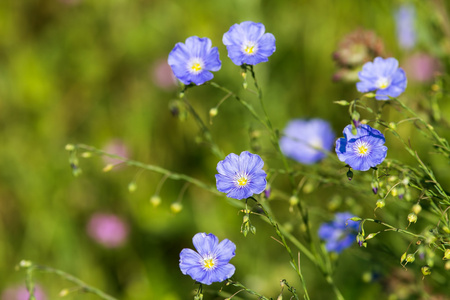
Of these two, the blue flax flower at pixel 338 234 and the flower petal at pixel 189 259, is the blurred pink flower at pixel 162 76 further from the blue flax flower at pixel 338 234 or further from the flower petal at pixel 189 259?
the flower petal at pixel 189 259

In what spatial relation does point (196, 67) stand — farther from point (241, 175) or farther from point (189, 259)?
point (189, 259)

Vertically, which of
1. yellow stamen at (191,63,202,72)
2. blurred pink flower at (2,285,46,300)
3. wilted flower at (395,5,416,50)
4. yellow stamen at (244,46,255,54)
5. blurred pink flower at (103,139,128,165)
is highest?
yellow stamen at (244,46,255,54)

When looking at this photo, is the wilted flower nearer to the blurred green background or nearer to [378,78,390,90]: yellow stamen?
the blurred green background

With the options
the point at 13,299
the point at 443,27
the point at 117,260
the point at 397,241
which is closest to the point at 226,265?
the point at 397,241

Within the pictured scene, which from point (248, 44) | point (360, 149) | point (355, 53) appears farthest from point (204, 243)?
point (355, 53)

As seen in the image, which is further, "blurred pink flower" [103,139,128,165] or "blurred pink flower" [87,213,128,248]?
"blurred pink flower" [103,139,128,165]

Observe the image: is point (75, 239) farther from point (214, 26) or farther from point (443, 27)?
point (443, 27)

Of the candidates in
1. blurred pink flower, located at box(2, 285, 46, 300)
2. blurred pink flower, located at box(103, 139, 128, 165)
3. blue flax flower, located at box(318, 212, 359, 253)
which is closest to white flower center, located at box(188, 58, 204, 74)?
blue flax flower, located at box(318, 212, 359, 253)

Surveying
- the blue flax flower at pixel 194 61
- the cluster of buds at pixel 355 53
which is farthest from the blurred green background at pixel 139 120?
the blue flax flower at pixel 194 61
